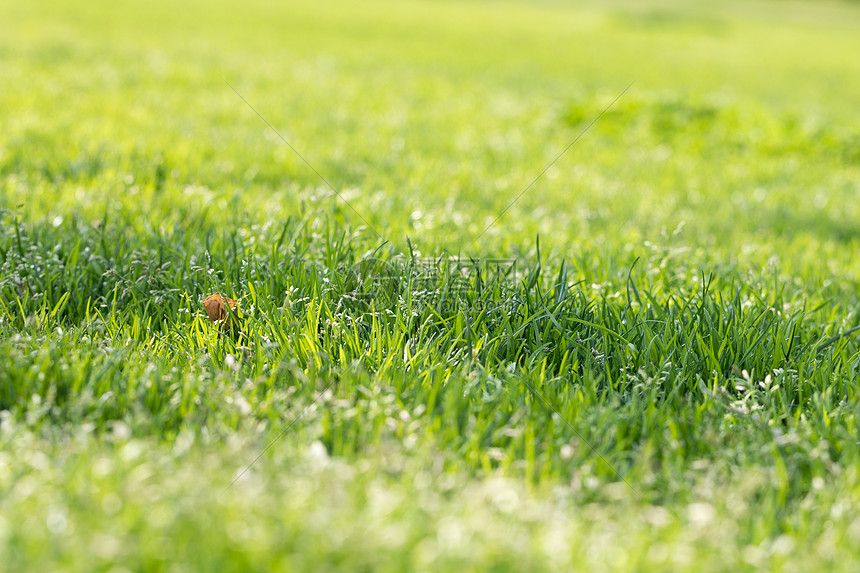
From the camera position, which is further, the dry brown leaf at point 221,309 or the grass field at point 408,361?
the dry brown leaf at point 221,309

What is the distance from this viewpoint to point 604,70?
15.2m

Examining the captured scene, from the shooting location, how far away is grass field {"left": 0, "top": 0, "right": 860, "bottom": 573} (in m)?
1.53

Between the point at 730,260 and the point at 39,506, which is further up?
the point at 39,506

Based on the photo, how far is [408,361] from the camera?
2365 mm

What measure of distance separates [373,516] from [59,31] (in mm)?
13404

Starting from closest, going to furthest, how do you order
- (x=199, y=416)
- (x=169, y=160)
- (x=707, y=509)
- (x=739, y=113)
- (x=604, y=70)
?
(x=707, y=509), (x=199, y=416), (x=169, y=160), (x=739, y=113), (x=604, y=70)

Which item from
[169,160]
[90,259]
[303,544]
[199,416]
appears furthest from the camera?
[169,160]

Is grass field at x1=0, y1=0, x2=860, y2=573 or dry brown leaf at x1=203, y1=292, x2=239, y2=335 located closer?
grass field at x1=0, y1=0, x2=860, y2=573

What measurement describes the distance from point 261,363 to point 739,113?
8.11 meters

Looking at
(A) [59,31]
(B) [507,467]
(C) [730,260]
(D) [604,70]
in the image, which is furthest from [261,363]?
(D) [604,70]

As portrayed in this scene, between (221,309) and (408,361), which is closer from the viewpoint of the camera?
(408,361)

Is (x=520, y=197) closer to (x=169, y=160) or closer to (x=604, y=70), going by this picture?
(x=169, y=160)

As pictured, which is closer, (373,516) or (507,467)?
(373,516)

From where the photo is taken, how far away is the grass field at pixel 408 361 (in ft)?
5.02
